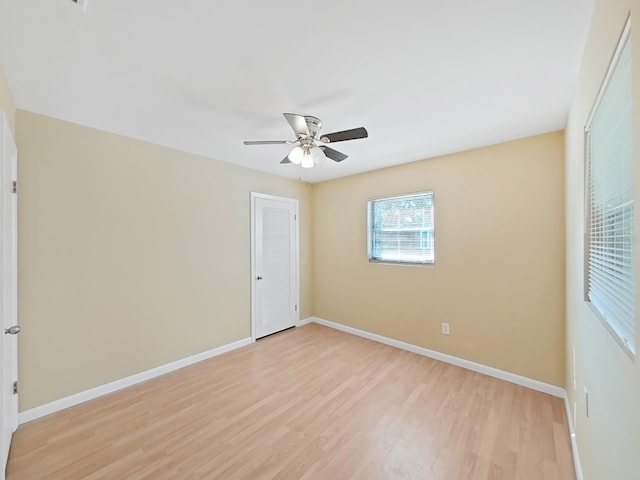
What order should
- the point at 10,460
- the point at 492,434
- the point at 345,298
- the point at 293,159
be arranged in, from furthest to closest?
the point at 345,298, the point at 293,159, the point at 492,434, the point at 10,460

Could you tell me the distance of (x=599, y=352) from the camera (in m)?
1.19

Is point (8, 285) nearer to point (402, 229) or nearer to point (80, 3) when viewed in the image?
point (80, 3)

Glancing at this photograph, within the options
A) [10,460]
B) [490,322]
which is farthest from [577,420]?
[10,460]

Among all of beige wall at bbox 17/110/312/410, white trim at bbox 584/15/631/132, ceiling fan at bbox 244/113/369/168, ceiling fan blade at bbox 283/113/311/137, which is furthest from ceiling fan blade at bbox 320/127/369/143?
beige wall at bbox 17/110/312/410

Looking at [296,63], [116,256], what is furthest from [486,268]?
[116,256]

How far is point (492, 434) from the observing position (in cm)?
192

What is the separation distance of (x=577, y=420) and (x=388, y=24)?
2634mm

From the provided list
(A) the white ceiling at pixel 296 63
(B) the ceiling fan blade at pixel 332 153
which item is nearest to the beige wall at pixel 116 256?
(A) the white ceiling at pixel 296 63

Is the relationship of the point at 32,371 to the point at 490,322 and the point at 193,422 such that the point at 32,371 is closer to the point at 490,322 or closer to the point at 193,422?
the point at 193,422

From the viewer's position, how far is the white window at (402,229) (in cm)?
328

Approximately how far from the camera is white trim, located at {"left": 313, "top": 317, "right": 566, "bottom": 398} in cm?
244

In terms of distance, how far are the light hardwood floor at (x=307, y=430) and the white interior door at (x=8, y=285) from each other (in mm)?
279

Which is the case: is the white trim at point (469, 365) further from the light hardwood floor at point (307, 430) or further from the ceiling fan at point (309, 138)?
the ceiling fan at point (309, 138)

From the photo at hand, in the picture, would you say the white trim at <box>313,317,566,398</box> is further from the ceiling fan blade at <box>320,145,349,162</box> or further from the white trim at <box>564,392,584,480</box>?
the ceiling fan blade at <box>320,145,349,162</box>
